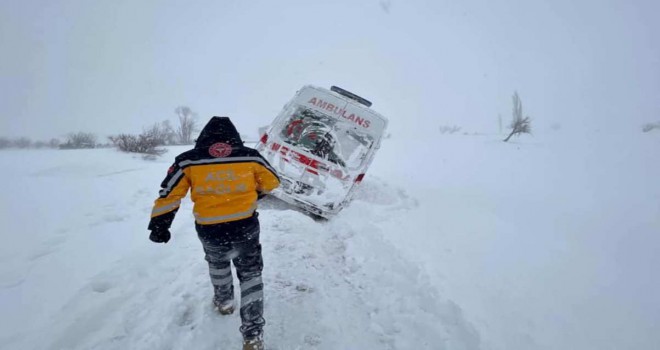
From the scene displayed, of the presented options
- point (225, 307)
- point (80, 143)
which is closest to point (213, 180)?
point (225, 307)

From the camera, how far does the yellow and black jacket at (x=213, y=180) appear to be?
2232 mm

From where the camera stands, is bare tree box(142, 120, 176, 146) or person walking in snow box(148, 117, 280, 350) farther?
bare tree box(142, 120, 176, 146)

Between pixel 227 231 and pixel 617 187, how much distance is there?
7.38m

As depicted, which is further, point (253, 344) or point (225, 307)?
point (225, 307)

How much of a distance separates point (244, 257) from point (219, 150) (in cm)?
88

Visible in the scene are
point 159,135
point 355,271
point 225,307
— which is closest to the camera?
point 225,307

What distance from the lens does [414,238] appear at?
4.62 m

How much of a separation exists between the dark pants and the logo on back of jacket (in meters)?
0.53

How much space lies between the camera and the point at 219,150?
7.43 feet

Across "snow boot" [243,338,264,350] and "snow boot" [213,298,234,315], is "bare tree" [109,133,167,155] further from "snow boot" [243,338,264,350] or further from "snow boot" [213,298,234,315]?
"snow boot" [243,338,264,350]

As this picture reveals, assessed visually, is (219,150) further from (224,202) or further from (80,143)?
(80,143)

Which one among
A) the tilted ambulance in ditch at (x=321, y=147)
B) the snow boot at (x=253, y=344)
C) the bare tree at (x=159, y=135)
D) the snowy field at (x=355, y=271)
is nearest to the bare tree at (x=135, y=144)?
the bare tree at (x=159, y=135)

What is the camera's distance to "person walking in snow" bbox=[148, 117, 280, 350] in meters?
2.24

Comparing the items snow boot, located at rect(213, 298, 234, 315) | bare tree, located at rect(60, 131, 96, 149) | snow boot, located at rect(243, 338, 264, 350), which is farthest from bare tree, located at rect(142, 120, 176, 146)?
snow boot, located at rect(243, 338, 264, 350)
